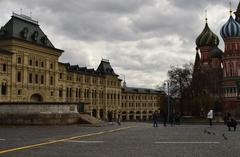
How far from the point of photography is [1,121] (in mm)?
38438

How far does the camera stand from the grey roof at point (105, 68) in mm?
103475

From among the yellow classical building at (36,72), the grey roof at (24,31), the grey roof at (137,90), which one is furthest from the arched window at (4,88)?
the grey roof at (137,90)

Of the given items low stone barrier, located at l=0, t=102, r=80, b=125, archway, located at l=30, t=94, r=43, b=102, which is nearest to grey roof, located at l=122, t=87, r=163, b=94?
archway, located at l=30, t=94, r=43, b=102

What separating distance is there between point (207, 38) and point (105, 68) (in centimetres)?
2951

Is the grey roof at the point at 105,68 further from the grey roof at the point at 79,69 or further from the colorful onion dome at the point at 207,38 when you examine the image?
the colorful onion dome at the point at 207,38

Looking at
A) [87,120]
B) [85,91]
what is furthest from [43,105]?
[85,91]

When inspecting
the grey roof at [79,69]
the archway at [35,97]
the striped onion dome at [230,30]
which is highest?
the striped onion dome at [230,30]

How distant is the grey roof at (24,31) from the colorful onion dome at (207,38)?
1789 inches

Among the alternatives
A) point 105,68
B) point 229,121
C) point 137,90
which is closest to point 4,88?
point 229,121

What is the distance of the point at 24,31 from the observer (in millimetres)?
64938

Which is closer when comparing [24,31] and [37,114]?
[37,114]

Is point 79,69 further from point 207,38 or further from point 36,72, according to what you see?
point 207,38

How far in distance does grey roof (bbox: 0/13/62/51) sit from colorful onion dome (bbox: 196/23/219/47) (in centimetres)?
4545

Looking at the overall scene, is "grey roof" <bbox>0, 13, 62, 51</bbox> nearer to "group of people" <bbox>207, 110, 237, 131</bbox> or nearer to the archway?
the archway
